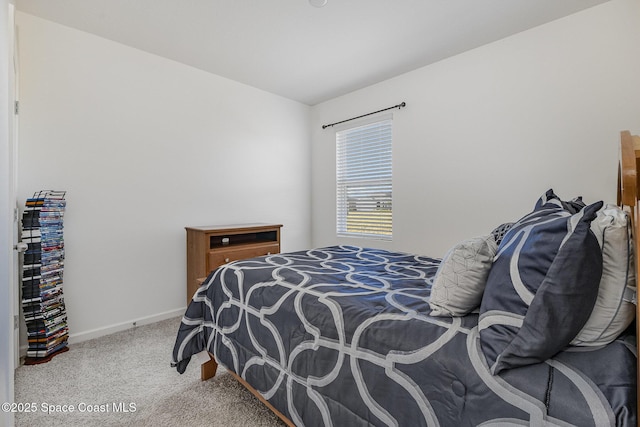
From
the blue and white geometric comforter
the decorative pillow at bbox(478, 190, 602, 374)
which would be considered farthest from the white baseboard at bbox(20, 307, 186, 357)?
the decorative pillow at bbox(478, 190, 602, 374)

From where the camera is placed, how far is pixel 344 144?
395 cm

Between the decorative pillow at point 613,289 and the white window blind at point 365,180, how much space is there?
8.79 feet

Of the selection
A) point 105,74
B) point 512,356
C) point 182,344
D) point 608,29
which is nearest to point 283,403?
point 182,344

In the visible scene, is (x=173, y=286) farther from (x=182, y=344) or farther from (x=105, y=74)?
(x=105, y=74)

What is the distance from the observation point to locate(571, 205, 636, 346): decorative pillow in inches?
30.2

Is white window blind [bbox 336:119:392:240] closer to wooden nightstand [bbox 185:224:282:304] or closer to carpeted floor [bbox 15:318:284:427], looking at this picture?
wooden nightstand [bbox 185:224:282:304]

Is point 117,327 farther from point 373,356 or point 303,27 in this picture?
point 303,27

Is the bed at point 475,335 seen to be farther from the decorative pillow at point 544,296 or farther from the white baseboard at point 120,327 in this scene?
the white baseboard at point 120,327

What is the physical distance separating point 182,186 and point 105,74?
1.11 m

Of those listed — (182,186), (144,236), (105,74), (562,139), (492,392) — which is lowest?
(492,392)

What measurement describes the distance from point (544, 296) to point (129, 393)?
207cm

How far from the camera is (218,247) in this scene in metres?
2.89

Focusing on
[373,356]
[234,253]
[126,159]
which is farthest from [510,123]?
[126,159]

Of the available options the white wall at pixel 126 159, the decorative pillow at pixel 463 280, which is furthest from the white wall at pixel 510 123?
the decorative pillow at pixel 463 280
